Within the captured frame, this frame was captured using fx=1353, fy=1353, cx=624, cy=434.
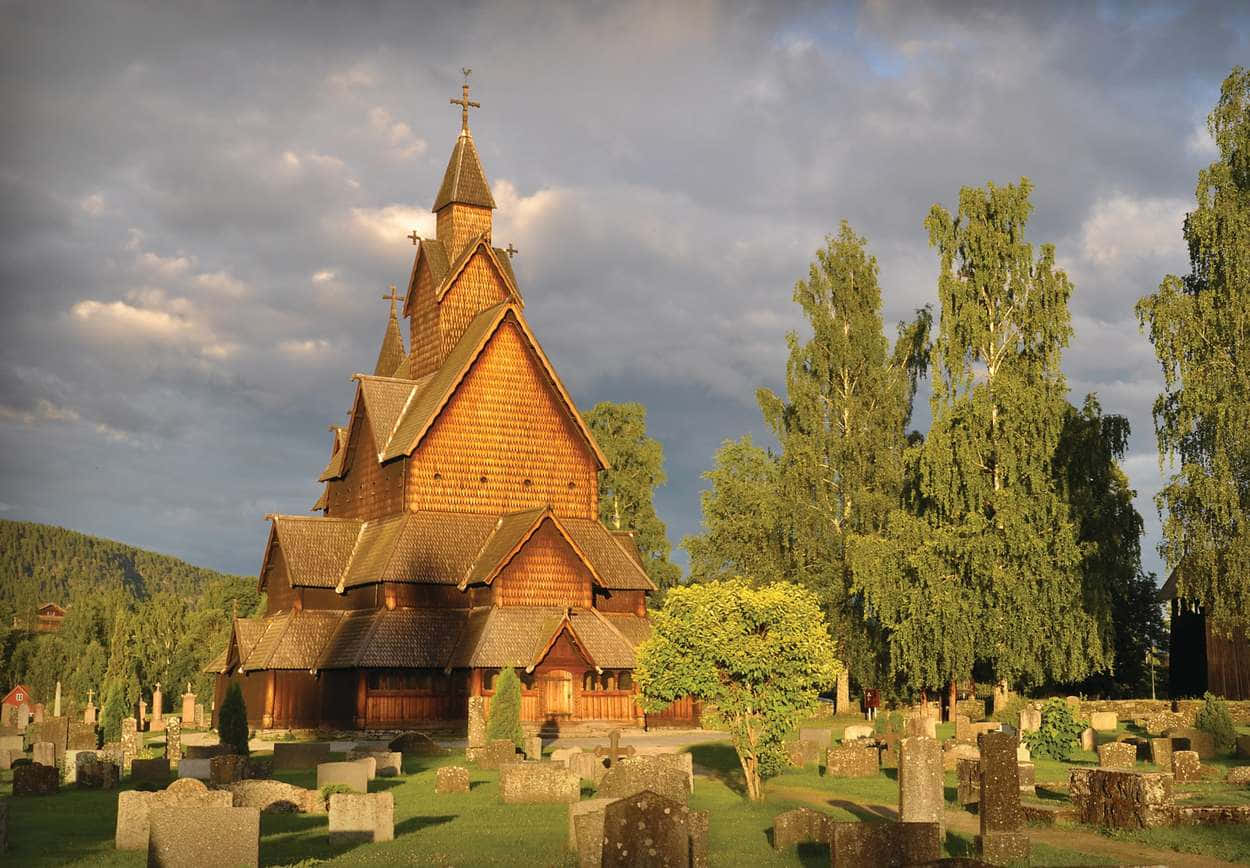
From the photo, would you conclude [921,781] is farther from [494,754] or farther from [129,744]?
[129,744]

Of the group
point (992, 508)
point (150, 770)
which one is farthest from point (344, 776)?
point (992, 508)

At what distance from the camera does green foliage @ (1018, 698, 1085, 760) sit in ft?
107

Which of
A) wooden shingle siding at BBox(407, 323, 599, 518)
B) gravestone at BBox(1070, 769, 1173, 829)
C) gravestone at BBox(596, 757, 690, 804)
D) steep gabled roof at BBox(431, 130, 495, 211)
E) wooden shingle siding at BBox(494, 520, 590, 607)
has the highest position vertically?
steep gabled roof at BBox(431, 130, 495, 211)

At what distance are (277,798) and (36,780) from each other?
721 centimetres

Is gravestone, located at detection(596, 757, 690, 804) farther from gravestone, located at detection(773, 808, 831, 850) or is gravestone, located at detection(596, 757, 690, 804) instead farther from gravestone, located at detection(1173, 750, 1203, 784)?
gravestone, located at detection(1173, 750, 1203, 784)

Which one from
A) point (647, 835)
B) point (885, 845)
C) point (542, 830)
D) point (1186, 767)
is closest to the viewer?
point (647, 835)

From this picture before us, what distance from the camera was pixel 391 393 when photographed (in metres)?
54.6

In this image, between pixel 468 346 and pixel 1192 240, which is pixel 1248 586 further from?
pixel 468 346

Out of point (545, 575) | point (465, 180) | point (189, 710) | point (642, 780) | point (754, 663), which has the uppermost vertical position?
point (465, 180)

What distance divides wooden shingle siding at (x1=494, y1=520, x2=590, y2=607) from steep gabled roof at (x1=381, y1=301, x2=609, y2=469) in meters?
5.93

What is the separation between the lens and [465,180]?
5762 centimetres

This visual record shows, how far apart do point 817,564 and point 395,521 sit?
1696 centimetres

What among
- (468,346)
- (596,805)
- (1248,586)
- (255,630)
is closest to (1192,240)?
(1248,586)

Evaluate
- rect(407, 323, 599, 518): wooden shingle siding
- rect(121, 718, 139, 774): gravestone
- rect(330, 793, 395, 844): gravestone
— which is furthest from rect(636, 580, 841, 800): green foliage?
rect(407, 323, 599, 518): wooden shingle siding
